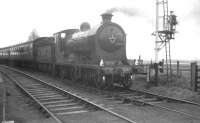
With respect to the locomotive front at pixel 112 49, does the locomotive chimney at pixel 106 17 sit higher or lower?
higher

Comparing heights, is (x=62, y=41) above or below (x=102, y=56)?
above

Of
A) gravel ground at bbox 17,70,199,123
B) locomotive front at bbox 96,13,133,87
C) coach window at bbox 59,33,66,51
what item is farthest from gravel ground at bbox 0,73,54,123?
coach window at bbox 59,33,66,51

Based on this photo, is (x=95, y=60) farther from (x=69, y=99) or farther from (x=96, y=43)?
(x=69, y=99)

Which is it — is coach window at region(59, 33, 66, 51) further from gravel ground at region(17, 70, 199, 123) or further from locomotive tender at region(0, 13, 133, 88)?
gravel ground at region(17, 70, 199, 123)

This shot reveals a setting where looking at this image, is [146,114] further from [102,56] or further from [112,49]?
[112,49]

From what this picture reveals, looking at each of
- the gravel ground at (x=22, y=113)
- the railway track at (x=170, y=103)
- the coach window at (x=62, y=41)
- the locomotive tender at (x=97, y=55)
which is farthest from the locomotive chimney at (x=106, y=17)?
the gravel ground at (x=22, y=113)

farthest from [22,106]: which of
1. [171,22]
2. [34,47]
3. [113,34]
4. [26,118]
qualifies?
[34,47]

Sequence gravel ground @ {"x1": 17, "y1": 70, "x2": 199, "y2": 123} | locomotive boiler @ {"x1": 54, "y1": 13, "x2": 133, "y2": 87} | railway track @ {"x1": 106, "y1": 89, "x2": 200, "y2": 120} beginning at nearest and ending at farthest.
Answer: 1. gravel ground @ {"x1": 17, "y1": 70, "x2": 199, "y2": 123}
2. railway track @ {"x1": 106, "y1": 89, "x2": 200, "y2": 120}
3. locomotive boiler @ {"x1": 54, "y1": 13, "x2": 133, "y2": 87}

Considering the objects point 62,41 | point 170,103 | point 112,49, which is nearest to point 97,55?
point 112,49

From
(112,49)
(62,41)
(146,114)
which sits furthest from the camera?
(62,41)

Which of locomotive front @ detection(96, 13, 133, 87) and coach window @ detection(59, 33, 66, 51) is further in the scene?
coach window @ detection(59, 33, 66, 51)

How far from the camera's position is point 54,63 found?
1805cm

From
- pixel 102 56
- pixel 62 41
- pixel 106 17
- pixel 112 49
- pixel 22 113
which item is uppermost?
pixel 106 17

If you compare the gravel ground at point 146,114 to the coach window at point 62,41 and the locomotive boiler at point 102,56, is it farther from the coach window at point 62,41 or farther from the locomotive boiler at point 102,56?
the coach window at point 62,41
